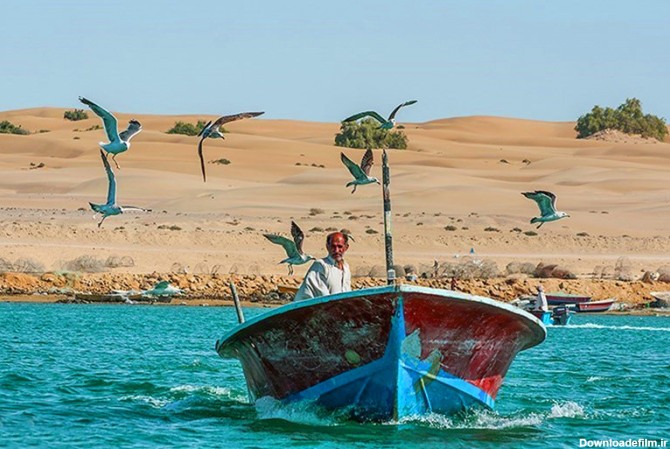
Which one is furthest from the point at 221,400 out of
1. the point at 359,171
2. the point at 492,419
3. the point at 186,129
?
the point at 186,129

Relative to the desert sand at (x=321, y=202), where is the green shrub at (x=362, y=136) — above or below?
above

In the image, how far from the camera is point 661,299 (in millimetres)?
40969

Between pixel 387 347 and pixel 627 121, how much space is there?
388 ft

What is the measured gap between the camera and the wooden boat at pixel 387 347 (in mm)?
14773

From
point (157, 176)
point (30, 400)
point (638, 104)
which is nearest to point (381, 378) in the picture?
point (30, 400)

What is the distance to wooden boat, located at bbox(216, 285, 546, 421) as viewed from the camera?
48.5ft

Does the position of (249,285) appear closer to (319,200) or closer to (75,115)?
(319,200)

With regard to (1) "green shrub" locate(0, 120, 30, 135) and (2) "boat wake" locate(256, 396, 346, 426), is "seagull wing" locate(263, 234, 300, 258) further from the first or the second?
(1) "green shrub" locate(0, 120, 30, 135)

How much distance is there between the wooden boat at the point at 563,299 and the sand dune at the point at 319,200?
919cm

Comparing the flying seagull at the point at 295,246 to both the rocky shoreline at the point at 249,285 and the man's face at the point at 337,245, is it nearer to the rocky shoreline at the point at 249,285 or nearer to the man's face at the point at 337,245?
the man's face at the point at 337,245

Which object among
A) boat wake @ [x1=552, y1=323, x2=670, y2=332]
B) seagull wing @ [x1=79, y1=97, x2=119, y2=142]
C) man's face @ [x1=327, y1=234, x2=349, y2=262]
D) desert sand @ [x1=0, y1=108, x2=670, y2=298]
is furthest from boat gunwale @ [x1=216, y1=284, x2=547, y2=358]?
desert sand @ [x1=0, y1=108, x2=670, y2=298]

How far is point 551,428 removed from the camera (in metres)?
16.4

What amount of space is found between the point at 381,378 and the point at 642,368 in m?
10.2

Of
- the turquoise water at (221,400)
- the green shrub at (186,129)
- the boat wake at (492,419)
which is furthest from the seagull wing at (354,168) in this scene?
the green shrub at (186,129)
